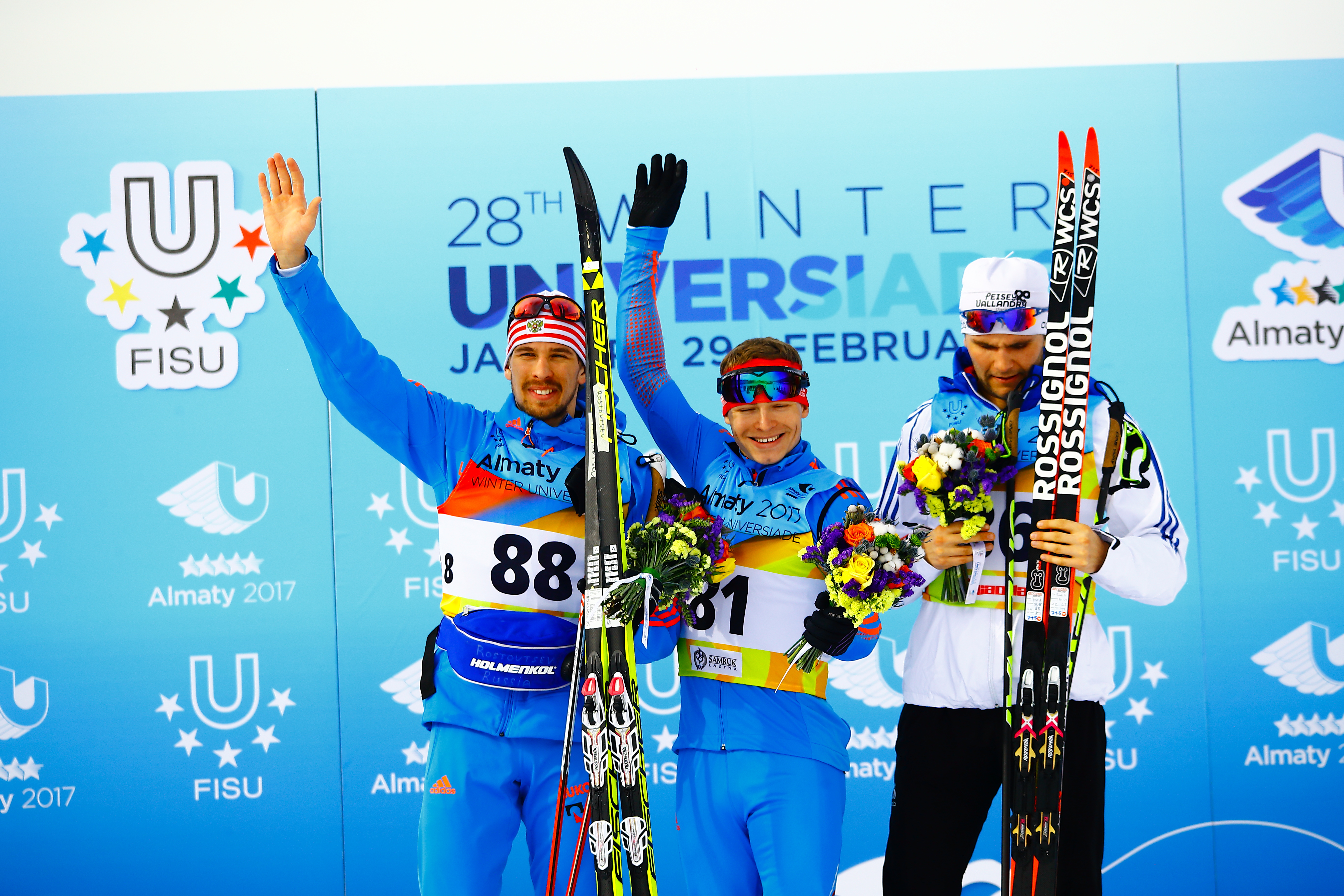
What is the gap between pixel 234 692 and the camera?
413 centimetres

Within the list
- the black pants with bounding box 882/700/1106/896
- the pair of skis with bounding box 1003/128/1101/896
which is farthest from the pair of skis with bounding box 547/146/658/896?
the pair of skis with bounding box 1003/128/1101/896

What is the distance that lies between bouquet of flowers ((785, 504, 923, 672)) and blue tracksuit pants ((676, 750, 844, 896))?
416 mm

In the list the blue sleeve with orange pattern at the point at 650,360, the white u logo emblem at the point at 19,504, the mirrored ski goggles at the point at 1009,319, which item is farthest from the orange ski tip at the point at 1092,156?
the white u logo emblem at the point at 19,504

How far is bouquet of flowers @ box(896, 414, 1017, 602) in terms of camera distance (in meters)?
2.31

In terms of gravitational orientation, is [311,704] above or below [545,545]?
below

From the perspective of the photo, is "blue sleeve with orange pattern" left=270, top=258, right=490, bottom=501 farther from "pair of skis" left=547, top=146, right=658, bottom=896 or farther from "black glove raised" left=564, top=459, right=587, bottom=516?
"pair of skis" left=547, top=146, right=658, bottom=896

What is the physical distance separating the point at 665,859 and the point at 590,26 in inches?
139

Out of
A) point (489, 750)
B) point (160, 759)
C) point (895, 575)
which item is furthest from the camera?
point (160, 759)

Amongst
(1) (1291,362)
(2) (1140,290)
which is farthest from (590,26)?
(1) (1291,362)

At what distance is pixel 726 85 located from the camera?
4.17 metres

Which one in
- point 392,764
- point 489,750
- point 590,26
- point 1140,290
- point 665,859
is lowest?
point 665,859

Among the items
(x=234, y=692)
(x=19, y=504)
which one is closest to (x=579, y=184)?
(x=234, y=692)

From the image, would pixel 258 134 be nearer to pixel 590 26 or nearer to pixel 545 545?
pixel 590 26

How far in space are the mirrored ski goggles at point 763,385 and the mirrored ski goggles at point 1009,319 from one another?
454 mm
